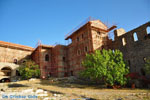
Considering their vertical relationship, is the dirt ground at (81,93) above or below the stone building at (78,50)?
below

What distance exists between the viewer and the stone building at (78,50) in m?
16.0

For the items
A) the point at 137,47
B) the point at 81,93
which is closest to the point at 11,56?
the point at 81,93

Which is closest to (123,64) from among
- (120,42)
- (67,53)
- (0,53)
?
(120,42)

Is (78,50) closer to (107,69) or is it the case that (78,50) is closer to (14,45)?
(107,69)

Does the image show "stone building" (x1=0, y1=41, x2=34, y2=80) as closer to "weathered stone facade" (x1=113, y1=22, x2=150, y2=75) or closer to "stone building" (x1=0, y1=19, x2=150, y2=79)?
"stone building" (x1=0, y1=19, x2=150, y2=79)

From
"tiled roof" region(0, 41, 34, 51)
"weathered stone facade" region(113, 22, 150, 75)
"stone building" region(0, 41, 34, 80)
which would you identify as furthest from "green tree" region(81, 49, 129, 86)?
"tiled roof" region(0, 41, 34, 51)

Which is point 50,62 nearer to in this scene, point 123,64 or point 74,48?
point 74,48

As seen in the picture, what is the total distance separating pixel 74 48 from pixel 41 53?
7.80 metres

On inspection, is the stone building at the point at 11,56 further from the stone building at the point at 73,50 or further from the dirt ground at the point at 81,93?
the dirt ground at the point at 81,93

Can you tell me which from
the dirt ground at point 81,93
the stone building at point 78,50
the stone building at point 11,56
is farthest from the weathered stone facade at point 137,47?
the stone building at point 11,56

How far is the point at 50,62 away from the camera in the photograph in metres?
26.3

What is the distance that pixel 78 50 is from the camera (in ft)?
75.4

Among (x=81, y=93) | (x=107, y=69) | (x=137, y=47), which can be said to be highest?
(x=137, y=47)

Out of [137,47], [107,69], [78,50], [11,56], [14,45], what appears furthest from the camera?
[14,45]
